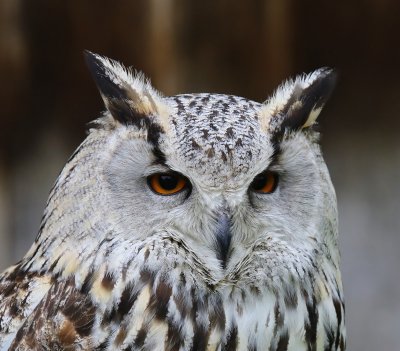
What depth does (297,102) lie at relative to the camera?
1.81 meters

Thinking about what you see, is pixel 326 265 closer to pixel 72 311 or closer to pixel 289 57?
pixel 72 311

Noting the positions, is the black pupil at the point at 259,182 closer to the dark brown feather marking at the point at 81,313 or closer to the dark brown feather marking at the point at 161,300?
the dark brown feather marking at the point at 161,300

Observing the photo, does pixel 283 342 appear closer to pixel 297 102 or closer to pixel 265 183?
pixel 265 183

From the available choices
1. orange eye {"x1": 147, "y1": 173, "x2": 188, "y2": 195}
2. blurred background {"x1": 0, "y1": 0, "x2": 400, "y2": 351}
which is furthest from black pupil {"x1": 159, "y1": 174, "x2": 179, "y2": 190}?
blurred background {"x1": 0, "y1": 0, "x2": 400, "y2": 351}

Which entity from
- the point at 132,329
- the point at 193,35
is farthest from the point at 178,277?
the point at 193,35

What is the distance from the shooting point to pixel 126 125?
1749mm

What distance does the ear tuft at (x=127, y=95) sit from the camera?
1.73 m

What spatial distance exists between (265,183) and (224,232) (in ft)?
0.39

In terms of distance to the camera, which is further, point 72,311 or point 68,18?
point 68,18

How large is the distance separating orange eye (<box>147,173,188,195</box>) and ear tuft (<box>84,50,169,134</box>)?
0.28ft

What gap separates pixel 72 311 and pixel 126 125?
34 cm

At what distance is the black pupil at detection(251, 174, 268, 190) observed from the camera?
1711 millimetres

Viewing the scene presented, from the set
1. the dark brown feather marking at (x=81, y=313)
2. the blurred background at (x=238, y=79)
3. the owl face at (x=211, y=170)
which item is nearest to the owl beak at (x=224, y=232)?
the owl face at (x=211, y=170)

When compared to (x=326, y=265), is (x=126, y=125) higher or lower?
higher
